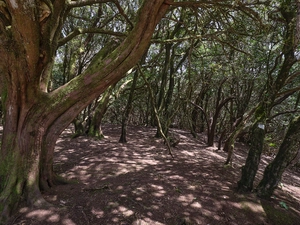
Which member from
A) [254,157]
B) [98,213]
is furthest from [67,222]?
[254,157]

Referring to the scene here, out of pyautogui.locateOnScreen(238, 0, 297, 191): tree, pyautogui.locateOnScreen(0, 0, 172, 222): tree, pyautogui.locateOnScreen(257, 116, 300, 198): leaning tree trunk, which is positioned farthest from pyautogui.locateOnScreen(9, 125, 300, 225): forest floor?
pyautogui.locateOnScreen(0, 0, 172, 222): tree

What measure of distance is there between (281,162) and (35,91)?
14.7ft

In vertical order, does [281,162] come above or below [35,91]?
below

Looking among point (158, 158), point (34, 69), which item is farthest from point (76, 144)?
point (34, 69)

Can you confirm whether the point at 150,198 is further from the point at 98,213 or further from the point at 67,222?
the point at 67,222

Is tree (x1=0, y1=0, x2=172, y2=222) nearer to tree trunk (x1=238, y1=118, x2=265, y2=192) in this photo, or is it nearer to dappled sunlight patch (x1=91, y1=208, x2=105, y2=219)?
dappled sunlight patch (x1=91, y1=208, x2=105, y2=219)

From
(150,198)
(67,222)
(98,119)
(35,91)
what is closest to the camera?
(67,222)

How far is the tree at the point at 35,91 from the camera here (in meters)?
3.05

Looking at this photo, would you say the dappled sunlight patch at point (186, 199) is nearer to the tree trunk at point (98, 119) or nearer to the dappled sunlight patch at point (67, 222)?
the dappled sunlight patch at point (67, 222)

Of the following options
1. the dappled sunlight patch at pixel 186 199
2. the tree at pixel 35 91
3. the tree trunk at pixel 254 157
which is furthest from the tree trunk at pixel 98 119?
the tree trunk at pixel 254 157

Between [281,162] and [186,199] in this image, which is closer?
[186,199]

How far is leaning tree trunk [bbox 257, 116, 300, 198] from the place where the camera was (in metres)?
3.82

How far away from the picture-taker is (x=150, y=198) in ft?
12.2

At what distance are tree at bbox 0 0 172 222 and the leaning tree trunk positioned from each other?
3.02m
